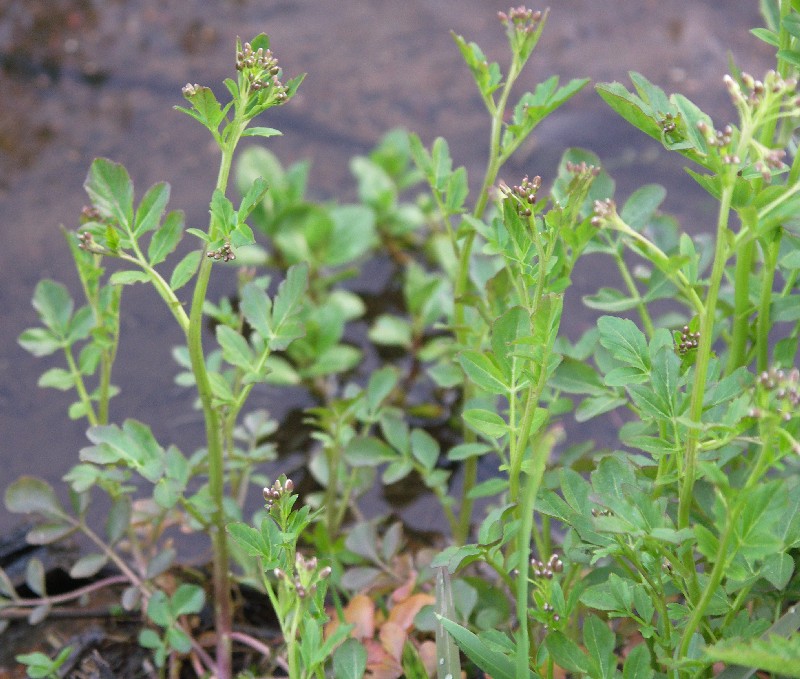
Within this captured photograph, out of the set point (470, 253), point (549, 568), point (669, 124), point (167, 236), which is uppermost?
point (669, 124)

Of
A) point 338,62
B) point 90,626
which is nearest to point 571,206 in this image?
point 90,626

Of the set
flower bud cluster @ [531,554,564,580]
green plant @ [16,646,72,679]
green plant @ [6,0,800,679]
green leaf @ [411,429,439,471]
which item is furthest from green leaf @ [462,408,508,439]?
green plant @ [16,646,72,679]

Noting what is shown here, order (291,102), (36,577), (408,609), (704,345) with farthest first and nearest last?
(291,102) → (36,577) → (408,609) → (704,345)

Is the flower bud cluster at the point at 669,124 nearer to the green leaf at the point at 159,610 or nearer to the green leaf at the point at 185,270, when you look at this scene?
the green leaf at the point at 185,270

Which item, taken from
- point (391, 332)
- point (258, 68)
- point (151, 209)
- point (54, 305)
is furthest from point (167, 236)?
point (391, 332)

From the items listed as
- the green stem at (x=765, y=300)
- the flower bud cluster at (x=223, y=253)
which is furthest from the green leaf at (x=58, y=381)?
the green stem at (x=765, y=300)

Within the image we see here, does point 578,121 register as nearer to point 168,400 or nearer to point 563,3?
point 563,3

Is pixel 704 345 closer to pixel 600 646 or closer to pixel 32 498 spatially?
pixel 600 646
